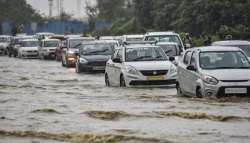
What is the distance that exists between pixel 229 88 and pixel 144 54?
22.1 ft

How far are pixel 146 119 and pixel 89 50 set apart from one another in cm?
1967

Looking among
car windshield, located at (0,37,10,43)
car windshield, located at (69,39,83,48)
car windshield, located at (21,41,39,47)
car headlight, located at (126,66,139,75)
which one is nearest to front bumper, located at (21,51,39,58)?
car windshield, located at (21,41,39,47)

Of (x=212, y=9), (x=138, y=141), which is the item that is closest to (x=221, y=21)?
(x=212, y=9)

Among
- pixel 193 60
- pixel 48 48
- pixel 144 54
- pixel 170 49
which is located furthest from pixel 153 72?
pixel 48 48

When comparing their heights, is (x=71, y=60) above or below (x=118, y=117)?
below

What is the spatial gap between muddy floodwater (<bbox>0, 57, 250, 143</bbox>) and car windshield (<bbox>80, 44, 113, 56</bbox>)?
398 inches

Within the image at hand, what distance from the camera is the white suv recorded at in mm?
18312

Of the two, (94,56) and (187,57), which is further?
(94,56)

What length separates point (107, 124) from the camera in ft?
47.3

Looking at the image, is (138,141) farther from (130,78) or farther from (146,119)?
(130,78)

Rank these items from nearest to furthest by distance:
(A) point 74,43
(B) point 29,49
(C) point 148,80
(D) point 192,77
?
1. (D) point 192,77
2. (C) point 148,80
3. (A) point 74,43
4. (B) point 29,49

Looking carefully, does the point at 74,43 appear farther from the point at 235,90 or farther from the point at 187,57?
the point at 235,90

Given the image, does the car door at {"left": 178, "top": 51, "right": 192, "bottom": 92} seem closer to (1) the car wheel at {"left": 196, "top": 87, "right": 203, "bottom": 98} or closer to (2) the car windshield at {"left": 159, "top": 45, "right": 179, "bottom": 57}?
(1) the car wheel at {"left": 196, "top": 87, "right": 203, "bottom": 98}

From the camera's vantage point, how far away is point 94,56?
34.2 metres
